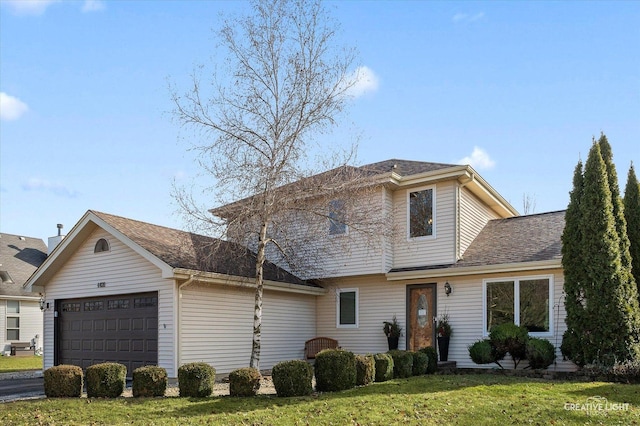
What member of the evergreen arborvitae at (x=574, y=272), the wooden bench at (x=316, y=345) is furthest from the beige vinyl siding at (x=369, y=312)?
the evergreen arborvitae at (x=574, y=272)

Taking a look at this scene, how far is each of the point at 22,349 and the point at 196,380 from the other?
69.3 ft

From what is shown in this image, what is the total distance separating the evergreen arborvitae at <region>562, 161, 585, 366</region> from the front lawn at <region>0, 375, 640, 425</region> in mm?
1723

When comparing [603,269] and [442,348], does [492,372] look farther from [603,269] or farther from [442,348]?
[603,269]

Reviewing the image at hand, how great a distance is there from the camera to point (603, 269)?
39.9ft

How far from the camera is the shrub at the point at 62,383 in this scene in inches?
414

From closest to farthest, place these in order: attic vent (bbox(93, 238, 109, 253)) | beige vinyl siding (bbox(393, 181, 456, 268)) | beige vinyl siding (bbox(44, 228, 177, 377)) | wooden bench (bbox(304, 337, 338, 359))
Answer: beige vinyl siding (bbox(44, 228, 177, 377)) < attic vent (bbox(93, 238, 109, 253)) < beige vinyl siding (bbox(393, 181, 456, 268)) < wooden bench (bbox(304, 337, 338, 359))

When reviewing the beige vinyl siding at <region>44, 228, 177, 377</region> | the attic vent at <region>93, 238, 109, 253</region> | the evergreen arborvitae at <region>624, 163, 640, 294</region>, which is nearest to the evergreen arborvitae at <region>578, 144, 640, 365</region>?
the evergreen arborvitae at <region>624, 163, 640, 294</region>

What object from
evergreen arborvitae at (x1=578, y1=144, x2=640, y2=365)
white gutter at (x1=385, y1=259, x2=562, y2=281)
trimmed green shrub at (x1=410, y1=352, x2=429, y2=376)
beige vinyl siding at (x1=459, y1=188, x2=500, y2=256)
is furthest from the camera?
beige vinyl siding at (x1=459, y1=188, x2=500, y2=256)

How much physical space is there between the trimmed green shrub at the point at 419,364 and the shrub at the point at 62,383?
7176mm

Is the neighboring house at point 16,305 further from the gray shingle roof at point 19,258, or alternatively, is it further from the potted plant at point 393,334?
the potted plant at point 393,334

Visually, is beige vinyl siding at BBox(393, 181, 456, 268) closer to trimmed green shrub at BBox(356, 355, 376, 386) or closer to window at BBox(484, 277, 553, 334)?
window at BBox(484, 277, 553, 334)

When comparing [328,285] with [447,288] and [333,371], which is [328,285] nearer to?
[447,288]

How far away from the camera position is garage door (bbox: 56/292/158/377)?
14.3 m

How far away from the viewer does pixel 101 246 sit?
15.5 meters
